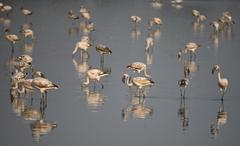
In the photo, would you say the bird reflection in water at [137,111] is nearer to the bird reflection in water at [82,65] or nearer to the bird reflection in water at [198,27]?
the bird reflection in water at [82,65]

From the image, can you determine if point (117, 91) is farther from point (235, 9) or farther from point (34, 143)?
point (235, 9)

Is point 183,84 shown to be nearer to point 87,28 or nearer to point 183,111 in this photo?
point 183,111

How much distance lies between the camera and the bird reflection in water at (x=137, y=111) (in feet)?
59.9

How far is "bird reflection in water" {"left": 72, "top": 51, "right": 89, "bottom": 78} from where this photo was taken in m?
23.2

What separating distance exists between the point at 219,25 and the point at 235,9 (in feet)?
35.2

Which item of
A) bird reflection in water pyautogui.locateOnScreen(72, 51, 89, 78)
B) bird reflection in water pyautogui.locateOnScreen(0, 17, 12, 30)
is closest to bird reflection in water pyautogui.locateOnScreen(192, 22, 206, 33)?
bird reflection in water pyautogui.locateOnScreen(0, 17, 12, 30)

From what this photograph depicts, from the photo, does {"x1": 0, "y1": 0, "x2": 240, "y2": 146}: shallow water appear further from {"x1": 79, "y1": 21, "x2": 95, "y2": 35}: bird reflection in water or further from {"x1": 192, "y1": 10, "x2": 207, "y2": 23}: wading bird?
{"x1": 192, "y1": 10, "x2": 207, "y2": 23}: wading bird

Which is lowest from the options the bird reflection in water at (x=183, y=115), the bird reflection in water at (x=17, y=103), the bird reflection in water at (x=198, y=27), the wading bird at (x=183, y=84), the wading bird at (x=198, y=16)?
the bird reflection in water at (x=183, y=115)

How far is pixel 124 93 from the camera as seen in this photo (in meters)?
20.3

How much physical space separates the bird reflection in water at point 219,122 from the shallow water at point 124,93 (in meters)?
0.07

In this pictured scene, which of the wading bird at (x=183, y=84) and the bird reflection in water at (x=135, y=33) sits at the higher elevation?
the bird reflection in water at (x=135, y=33)

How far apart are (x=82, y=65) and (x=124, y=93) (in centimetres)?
445

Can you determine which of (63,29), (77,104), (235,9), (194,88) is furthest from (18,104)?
(235,9)

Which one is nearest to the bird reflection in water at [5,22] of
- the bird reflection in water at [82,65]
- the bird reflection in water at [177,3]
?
the bird reflection in water at [82,65]
